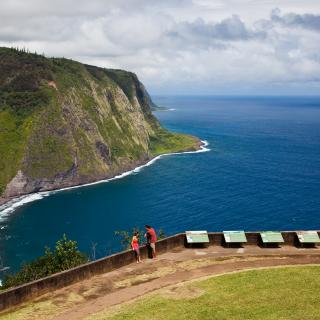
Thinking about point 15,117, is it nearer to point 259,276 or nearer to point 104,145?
point 104,145

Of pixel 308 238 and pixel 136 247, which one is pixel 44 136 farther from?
pixel 308 238

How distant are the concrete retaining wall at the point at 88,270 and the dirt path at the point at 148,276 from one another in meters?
0.42

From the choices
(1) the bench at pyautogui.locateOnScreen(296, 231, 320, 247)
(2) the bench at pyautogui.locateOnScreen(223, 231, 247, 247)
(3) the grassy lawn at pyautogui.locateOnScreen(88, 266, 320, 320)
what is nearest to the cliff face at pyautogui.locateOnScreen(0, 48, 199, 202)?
(2) the bench at pyautogui.locateOnScreen(223, 231, 247, 247)

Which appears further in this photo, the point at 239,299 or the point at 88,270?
the point at 88,270

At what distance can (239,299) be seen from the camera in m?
23.0

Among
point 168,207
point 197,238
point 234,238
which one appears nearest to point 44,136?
point 168,207

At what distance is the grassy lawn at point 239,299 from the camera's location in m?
21.2

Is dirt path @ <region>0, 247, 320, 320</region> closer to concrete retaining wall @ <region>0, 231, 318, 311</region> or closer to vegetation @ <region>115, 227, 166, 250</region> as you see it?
concrete retaining wall @ <region>0, 231, 318, 311</region>

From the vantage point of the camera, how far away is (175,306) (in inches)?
881

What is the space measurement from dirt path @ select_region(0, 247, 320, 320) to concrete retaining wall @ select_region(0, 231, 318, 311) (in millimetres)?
424

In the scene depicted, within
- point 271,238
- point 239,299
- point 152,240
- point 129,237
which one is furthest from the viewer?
point 129,237

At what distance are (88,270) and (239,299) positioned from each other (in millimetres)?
9182

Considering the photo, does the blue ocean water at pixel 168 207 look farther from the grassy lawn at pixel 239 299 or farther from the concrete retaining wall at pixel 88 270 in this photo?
the grassy lawn at pixel 239 299

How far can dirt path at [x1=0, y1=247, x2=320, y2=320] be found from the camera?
2278 cm
